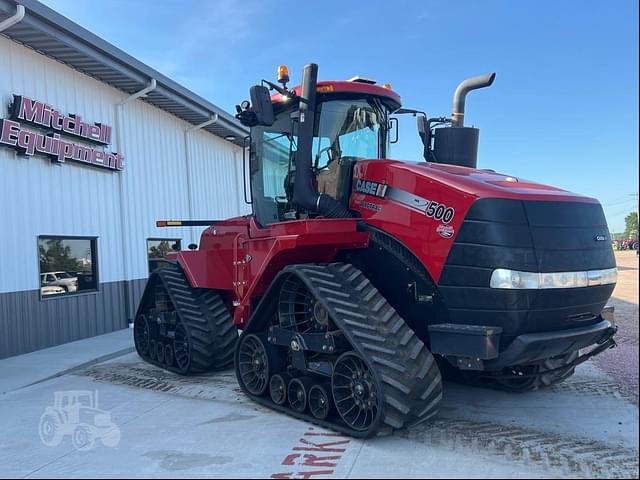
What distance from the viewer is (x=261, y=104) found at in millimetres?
5008

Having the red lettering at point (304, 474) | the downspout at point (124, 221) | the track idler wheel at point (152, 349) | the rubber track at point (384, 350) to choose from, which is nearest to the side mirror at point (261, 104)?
the rubber track at point (384, 350)

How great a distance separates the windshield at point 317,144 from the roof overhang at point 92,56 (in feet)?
15.8

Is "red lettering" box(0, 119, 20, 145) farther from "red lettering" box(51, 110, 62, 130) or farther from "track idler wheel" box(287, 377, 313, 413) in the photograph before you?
"track idler wheel" box(287, 377, 313, 413)

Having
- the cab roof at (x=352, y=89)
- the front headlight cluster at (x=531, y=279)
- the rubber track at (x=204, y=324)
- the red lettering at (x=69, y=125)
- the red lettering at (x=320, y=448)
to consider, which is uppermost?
the red lettering at (x=69, y=125)

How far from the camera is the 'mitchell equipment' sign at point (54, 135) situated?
8680 mm

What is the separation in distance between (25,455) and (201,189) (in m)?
11.4

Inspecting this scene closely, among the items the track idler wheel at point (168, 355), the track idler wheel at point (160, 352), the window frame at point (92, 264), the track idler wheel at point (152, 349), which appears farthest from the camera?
the window frame at point (92, 264)

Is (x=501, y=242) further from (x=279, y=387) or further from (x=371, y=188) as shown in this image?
(x=279, y=387)

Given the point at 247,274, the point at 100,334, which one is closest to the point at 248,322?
the point at 247,274

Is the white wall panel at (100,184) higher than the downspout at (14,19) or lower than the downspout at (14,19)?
lower

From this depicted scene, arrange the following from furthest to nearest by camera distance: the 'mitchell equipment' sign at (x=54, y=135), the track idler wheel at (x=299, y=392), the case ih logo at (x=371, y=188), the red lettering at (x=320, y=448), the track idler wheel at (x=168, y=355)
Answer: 1. the 'mitchell equipment' sign at (x=54, y=135)
2. the track idler wheel at (x=168, y=355)
3. the track idler wheel at (x=299, y=392)
4. the case ih logo at (x=371, y=188)
5. the red lettering at (x=320, y=448)

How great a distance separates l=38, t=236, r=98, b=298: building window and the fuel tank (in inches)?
279

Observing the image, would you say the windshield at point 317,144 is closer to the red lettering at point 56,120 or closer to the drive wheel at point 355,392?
the drive wheel at point 355,392

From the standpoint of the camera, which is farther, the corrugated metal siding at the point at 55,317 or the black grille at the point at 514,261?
the corrugated metal siding at the point at 55,317
